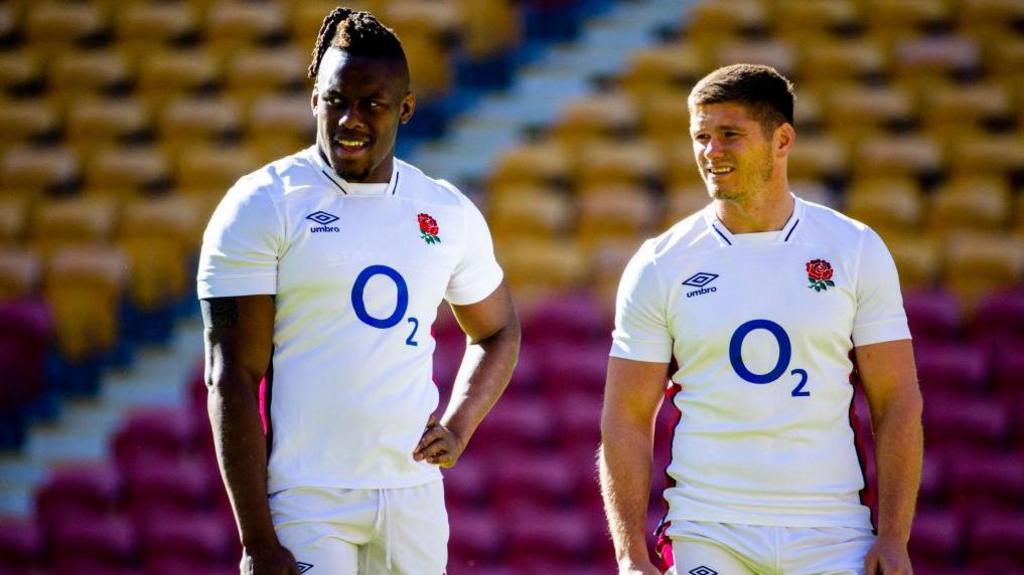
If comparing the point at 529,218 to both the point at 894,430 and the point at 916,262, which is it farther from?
the point at 894,430

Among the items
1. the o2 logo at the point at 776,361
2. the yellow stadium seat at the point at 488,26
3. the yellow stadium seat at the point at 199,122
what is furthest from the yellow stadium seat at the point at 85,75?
the o2 logo at the point at 776,361

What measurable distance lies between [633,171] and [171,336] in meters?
2.57

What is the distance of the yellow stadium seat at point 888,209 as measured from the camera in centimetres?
704

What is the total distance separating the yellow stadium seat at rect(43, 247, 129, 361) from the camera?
7.19 m

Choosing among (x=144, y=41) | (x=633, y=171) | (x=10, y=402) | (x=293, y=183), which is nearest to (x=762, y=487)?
(x=293, y=183)

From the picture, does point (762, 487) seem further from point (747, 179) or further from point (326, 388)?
point (326, 388)

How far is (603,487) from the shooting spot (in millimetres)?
3188

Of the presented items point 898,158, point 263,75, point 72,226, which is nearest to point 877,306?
point 898,158

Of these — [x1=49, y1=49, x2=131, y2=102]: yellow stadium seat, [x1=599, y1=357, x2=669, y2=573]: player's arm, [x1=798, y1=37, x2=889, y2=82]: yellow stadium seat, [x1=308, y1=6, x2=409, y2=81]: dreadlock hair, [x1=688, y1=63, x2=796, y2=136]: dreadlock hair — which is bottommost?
[x1=599, y1=357, x2=669, y2=573]: player's arm

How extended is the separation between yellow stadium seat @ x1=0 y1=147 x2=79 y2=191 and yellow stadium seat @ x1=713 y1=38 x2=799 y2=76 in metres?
3.60

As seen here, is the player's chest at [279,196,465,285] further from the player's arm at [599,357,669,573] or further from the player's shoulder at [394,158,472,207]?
the player's arm at [599,357,669,573]

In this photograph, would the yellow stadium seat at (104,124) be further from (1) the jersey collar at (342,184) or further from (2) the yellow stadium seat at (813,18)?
(1) the jersey collar at (342,184)

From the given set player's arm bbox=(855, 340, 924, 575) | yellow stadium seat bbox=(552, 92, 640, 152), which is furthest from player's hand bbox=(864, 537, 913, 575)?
yellow stadium seat bbox=(552, 92, 640, 152)

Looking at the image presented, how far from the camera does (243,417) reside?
2766mm
